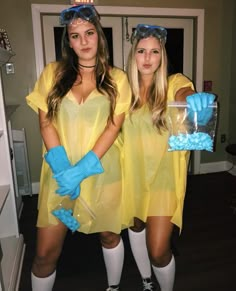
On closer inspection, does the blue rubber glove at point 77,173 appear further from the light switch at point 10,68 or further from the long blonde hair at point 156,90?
the light switch at point 10,68

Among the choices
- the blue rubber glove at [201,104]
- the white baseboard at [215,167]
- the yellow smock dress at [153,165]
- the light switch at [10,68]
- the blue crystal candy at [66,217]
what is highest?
the light switch at [10,68]

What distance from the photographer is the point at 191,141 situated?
1249 mm

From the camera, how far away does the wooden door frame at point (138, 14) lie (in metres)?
A: 2.81

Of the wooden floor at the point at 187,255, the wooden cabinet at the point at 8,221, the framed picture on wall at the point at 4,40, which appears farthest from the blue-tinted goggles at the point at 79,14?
the framed picture on wall at the point at 4,40

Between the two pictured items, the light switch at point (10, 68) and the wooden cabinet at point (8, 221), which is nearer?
the wooden cabinet at point (8, 221)

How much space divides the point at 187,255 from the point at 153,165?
1035 millimetres

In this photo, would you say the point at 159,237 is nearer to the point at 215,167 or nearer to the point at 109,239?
the point at 109,239

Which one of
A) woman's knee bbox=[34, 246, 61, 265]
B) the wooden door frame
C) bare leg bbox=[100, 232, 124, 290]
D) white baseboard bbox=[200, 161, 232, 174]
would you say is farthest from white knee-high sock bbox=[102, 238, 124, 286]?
white baseboard bbox=[200, 161, 232, 174]

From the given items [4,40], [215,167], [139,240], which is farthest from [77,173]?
[215,167]

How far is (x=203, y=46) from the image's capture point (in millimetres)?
3281

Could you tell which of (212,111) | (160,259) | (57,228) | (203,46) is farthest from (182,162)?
(203,46)

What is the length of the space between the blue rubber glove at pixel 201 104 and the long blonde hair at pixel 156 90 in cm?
14

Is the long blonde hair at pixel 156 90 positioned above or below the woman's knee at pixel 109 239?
above

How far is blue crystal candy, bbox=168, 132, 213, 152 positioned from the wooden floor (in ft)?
3.21
